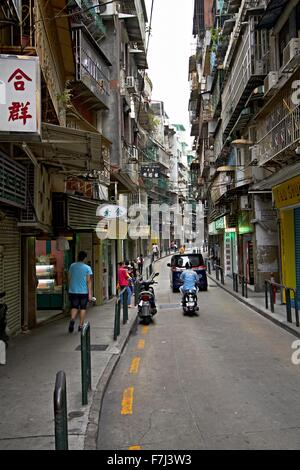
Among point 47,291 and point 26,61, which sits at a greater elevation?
point 26,61

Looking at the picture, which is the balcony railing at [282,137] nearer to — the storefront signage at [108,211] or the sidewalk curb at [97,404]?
the storefront signage at [108,211]

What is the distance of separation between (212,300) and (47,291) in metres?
7.44

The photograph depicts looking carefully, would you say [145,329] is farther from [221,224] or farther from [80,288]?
[221,224]

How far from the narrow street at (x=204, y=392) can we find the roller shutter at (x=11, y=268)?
8.93 ft

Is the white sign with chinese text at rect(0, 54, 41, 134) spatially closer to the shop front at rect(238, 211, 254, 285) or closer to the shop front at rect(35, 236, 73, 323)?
the shop front at rect(35, 236, 73, 323)

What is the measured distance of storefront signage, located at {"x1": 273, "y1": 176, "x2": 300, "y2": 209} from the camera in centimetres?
1393

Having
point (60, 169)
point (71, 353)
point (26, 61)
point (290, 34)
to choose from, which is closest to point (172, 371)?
point (71, 353)

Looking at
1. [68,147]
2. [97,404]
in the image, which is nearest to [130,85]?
[68,147]

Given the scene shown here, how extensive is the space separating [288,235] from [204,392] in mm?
10153

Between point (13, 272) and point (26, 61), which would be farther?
point (13, 272)

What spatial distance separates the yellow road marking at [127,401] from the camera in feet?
19.4

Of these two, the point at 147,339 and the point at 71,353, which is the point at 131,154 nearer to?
the point at 147,339

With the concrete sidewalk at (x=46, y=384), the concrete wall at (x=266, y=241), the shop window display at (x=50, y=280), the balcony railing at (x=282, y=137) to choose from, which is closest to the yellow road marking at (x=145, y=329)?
the concrete sidewalk at (x=46, y=384)

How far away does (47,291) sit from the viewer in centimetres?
1507
